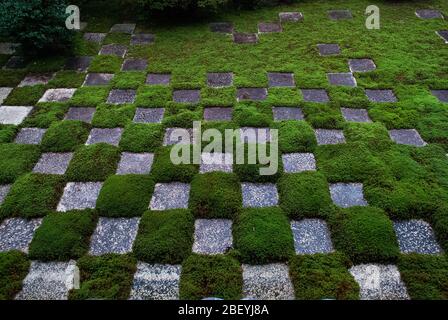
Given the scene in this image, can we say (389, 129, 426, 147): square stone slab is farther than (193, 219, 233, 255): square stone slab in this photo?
Yes

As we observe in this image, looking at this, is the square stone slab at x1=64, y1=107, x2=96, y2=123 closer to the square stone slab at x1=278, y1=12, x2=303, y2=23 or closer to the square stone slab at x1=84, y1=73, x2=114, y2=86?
the square stone slab at x1=84, y1=73, x2=114, y2=86

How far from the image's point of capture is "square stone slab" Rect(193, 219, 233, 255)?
389 centimetres

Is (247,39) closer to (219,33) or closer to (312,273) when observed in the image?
(219,33)

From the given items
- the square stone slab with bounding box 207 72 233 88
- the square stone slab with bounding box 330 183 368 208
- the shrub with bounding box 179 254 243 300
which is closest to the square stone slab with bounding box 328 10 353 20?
the square stone slab with bounding box 207 72 233 88

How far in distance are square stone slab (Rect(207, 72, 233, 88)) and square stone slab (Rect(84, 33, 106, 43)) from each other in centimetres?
238

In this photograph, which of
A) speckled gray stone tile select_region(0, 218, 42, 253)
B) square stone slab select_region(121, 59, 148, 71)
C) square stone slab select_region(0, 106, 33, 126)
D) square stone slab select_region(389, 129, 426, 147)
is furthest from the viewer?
square stone slab select_region(121, 59, 148, 71)

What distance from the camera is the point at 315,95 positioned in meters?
5.95

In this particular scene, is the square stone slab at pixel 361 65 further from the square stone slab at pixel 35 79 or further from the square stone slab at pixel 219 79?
the square stone slab at pixel 35 79

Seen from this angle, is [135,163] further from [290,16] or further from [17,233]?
[290,16]

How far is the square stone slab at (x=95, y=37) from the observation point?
24.4 ft

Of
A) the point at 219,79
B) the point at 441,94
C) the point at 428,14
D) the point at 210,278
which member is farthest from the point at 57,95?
the point at 428,14
